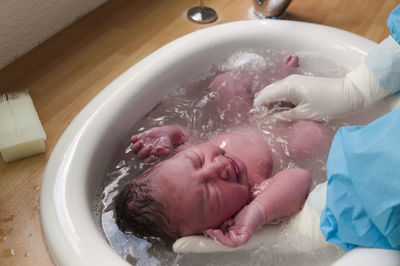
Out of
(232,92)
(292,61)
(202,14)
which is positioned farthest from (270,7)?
(232,92)

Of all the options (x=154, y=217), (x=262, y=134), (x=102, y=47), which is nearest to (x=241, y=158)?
(x=262, y=134)

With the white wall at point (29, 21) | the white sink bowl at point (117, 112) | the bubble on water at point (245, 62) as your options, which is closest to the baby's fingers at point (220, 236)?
the white sink bowl at point (117, 112)

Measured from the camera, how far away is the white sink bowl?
0.92 m

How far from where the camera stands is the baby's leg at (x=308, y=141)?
1.22 m

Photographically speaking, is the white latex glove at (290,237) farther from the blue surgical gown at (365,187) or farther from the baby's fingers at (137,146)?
the baby's fingers at (137,146)

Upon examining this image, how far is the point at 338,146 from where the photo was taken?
89 cm

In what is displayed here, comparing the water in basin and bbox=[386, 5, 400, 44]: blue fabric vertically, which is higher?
bbox=[386, 5, 400, 44]: blue fabric

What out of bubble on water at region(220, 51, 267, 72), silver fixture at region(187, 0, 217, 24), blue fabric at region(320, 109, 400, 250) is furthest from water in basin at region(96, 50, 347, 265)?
silver fixture at region(187, 0, 217, 24)

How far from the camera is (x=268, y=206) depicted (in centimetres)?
103

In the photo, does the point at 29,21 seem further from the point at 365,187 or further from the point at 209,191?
the point at 365,187

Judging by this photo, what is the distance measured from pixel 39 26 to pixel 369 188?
1.33 m

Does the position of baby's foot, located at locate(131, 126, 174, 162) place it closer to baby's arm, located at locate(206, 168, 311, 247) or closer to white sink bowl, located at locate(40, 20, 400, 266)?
white sink bowl, located at locate(40, 20, 400, 266)

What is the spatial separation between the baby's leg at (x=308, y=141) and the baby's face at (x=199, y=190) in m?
0.24

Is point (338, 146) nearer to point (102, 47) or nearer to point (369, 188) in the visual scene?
point (369, 188)
